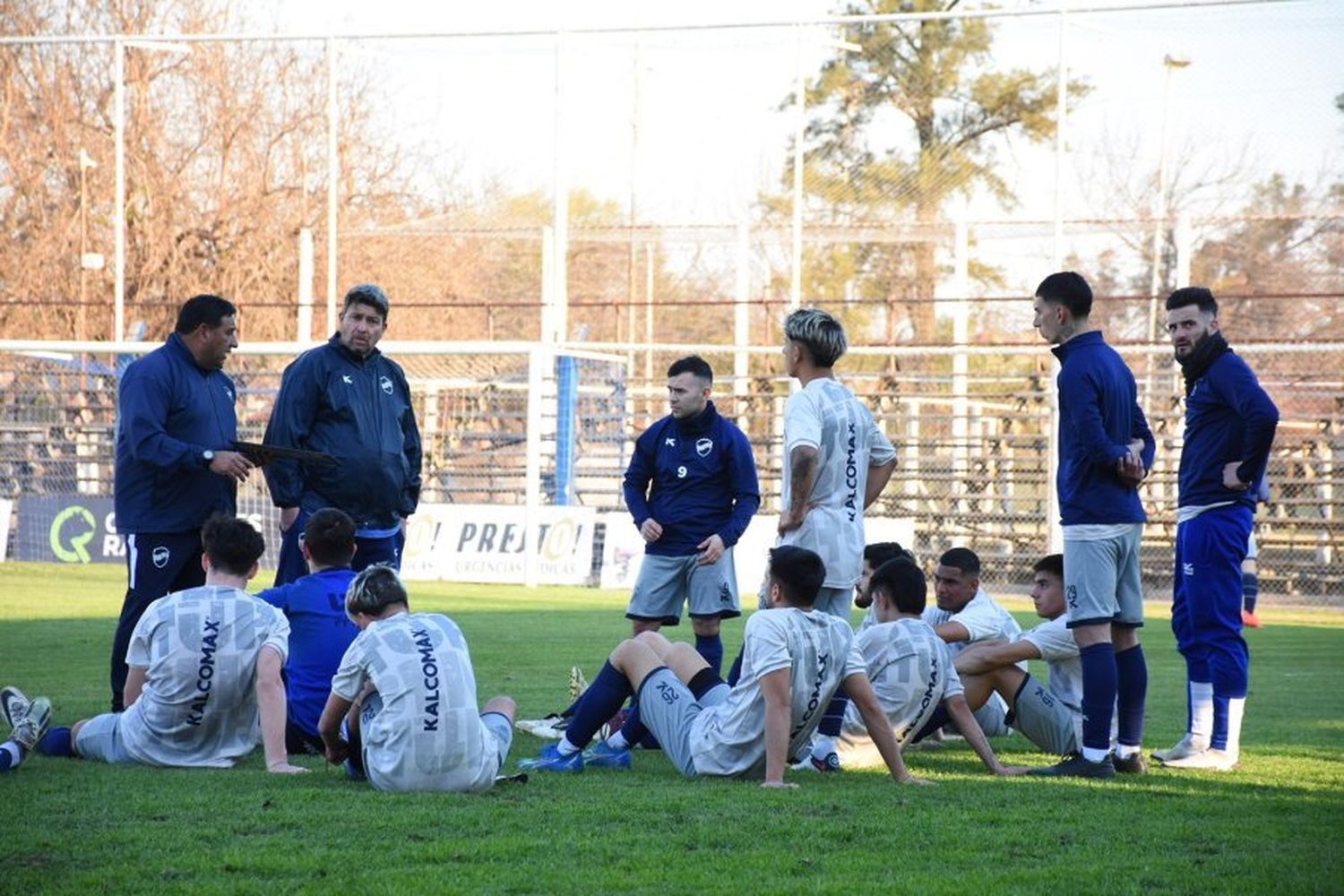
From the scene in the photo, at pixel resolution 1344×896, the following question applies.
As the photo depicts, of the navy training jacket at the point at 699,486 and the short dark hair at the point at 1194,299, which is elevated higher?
the short dark hair at the point at 1194,299

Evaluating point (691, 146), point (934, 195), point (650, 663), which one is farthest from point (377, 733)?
point (691, 146)

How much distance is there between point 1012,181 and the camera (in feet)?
91.8

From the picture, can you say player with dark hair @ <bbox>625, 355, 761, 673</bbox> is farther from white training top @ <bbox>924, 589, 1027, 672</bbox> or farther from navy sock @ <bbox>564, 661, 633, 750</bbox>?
navy sock @ <bbox>564, 661, 633, 750</bbox>

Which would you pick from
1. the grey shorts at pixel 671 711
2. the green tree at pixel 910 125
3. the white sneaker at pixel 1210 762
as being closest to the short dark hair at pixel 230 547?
the grey shorts at pixel 671 711

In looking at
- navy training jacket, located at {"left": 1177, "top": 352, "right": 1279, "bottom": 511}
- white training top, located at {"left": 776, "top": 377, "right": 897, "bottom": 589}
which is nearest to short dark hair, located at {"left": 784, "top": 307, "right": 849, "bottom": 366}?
white training top, located at {"left": 776, "top": 377, "right": 897, "bottom": 589}

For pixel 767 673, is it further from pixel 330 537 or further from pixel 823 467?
pixel 330 537

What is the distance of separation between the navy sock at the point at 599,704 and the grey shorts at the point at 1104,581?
2.14 meters

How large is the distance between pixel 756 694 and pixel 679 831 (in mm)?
1089

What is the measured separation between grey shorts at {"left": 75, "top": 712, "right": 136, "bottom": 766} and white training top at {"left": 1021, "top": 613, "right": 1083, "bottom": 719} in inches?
168

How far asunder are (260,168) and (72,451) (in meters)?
10.9

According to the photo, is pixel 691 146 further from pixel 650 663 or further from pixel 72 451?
pixel 650 663

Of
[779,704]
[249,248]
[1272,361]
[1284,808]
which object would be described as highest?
[249,248]

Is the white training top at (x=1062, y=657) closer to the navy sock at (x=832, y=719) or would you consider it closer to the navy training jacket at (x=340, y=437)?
the navy sock at (x=832, y=719)

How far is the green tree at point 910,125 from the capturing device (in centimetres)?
2675
